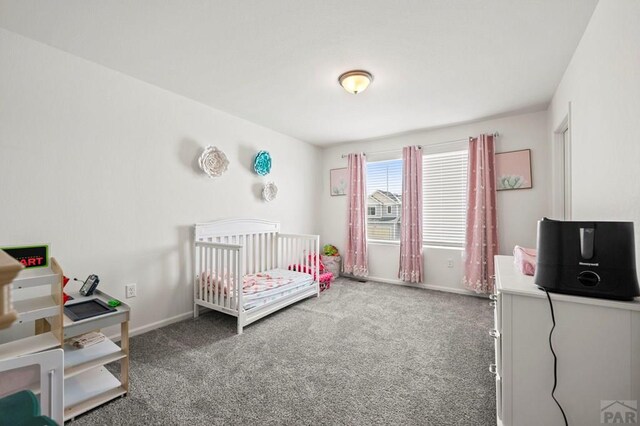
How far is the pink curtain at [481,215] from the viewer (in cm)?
325

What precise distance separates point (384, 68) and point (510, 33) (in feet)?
2.73

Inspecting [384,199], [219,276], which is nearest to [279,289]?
[219,276]

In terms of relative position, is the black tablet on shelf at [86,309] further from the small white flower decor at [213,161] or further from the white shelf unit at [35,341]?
the small white flower decor at [213,161]

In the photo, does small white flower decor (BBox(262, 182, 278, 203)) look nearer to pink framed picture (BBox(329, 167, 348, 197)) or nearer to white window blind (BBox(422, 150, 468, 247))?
pink framed picture (BBox(329, 167, 348, 197))

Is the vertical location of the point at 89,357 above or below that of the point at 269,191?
below

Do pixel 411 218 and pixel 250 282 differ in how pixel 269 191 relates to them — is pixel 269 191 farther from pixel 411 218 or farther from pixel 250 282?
pixel 411 218

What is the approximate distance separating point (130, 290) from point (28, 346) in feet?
3.25

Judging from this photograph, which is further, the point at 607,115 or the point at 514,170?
the point at 514,170

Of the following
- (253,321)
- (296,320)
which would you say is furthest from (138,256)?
(296,320)

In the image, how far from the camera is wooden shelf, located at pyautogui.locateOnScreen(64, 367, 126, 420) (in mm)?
1447

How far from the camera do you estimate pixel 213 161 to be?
2910 millimetres

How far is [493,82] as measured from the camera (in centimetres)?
242

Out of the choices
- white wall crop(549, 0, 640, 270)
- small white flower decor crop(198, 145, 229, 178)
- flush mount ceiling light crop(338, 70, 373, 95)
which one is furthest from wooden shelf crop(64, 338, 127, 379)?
white wall crop(549, 0, 640, 270)

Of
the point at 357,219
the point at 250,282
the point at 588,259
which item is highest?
the point at 357,219
